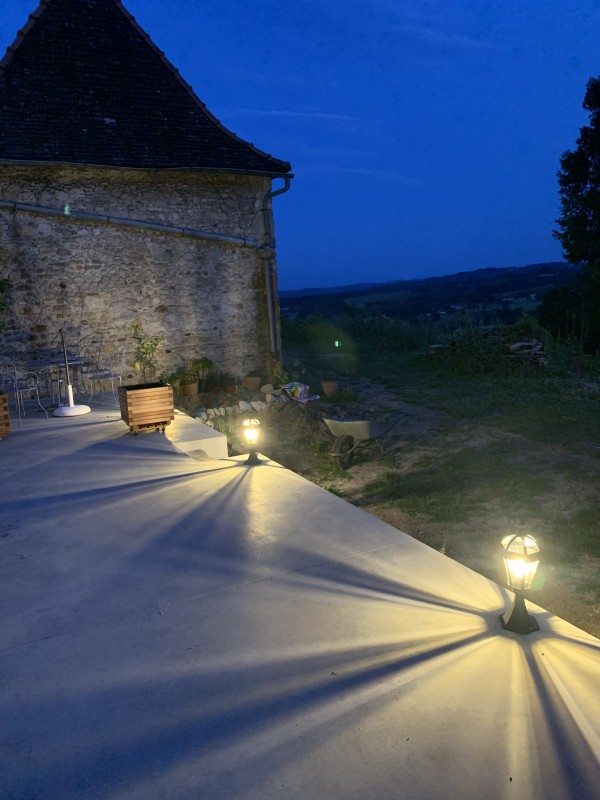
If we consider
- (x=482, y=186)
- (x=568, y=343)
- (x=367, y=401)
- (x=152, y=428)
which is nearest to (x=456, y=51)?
(x=482, y=186)

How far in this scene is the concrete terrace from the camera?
68.2 inches

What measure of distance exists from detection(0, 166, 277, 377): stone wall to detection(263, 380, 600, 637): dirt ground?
197 centimetres

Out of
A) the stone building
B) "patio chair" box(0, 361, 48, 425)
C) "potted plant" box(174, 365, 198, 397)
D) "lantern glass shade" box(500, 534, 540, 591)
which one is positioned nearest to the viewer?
"lantern glass shade" box(500, 534, 540, 591)

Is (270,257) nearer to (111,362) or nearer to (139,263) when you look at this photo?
(139,263)

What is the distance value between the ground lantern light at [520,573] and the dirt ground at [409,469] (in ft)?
1.81

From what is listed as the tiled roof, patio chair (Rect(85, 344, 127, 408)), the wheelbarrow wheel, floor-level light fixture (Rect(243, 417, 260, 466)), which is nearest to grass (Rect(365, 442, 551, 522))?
the wheelbarrow wheel

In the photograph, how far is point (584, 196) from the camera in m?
17.9

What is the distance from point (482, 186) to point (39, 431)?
96.1 m

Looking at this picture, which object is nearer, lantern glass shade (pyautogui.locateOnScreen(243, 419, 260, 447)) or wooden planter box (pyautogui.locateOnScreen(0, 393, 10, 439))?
lantern glass shade (pyautogui.locateOnScreen(243, 419, 260, 447))

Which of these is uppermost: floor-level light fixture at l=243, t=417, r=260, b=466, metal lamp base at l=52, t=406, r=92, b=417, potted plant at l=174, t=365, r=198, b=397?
potted plant at l=174, t=365, r=198, b=397

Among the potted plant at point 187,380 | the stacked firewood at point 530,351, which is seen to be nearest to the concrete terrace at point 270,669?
the potted plant at point 187,380

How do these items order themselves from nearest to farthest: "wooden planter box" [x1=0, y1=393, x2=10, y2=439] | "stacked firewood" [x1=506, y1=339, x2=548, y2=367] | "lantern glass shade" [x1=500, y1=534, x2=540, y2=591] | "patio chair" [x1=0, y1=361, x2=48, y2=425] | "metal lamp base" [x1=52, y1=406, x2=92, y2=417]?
1. "lantern glass shade" [x1=500, y1=534, x2=540, y2=591]
2. "wooden planter box" [x1=0, y1=393, x2=10, y2=439]
3. "metal lamp base" [x1=52, y1=406, x2=92, y2=417]
4. "patio chair" [x1=0, y1=361, x2=48, y2=425]
5. "stacked firewood" [x1=506, y1=339, x2=548, y2=367]

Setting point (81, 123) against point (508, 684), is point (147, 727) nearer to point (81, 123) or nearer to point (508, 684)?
point (508, 684)

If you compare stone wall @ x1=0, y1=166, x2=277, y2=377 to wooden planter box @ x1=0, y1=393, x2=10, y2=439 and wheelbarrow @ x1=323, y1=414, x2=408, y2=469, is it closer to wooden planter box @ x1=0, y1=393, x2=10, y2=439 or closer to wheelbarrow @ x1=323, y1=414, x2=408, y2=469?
wooden planter box @ x1=0, y1=393, x2=10, y2=439
